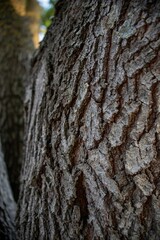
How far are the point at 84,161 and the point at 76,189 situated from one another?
134 mm

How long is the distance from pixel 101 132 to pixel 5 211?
1023 millimetres

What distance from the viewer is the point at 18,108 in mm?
2746

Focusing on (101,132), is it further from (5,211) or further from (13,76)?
(13,76)

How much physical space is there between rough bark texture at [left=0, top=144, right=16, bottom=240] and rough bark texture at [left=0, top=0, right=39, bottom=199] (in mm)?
650

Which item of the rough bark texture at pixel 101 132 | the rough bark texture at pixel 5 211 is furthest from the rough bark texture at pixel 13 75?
the rough bark texture at pixel 101 132

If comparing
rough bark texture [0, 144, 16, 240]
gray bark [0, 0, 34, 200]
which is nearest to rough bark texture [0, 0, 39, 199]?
gray bark [0, 0, 34, 200]

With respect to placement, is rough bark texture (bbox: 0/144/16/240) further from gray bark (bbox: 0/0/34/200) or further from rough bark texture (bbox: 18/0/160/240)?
gray bark (bbox: 0/0/34/200)

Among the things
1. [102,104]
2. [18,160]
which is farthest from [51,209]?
[18,160]

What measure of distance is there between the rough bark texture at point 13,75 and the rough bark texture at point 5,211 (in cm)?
65

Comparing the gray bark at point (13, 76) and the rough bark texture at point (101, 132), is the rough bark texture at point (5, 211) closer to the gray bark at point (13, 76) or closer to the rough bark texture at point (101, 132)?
the rough bark texture at point (101, 132)

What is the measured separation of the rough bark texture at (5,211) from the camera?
1.57m

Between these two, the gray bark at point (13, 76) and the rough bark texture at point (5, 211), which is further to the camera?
the gray bark at point (13, 76)

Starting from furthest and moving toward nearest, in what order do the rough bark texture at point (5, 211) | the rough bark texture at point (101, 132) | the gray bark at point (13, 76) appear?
the gray bark at point (13, 76) < the rough bark texture at point (5, 211) < the rough bark texture at point (101, 132)

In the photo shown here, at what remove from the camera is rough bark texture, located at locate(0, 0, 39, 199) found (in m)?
2.61
